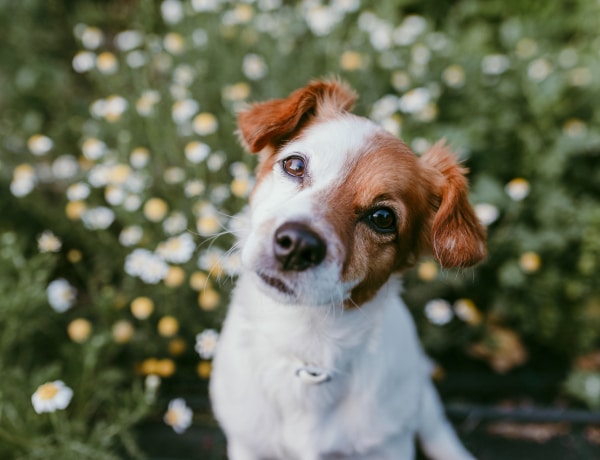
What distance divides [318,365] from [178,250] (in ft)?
2.83

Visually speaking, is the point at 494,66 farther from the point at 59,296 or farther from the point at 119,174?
the point at 59,296

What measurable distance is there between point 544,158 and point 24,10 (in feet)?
11.8

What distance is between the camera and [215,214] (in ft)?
8.64

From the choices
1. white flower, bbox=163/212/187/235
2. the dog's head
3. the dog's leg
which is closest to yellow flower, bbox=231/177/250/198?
white flower, bbox=163/212/187/235

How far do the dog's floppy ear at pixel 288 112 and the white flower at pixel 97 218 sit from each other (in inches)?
39.8

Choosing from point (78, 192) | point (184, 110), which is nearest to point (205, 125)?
point (184, 110)

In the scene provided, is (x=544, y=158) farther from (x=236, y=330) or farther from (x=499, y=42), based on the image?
(x=236, y=330)

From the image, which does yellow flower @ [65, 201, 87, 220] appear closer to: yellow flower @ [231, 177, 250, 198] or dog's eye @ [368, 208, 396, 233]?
yellow flower @ [231, 177, 250, 198]

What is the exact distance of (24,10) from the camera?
3.76 m

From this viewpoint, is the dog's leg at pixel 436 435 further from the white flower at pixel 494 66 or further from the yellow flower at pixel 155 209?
the white flower at pixel 494 66

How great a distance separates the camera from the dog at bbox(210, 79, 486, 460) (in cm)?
159

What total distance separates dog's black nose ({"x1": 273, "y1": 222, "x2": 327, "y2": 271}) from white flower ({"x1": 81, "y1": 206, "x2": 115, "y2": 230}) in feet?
4.41

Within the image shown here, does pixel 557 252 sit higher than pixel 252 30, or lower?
lower

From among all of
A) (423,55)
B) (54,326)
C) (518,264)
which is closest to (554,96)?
(423,55)
